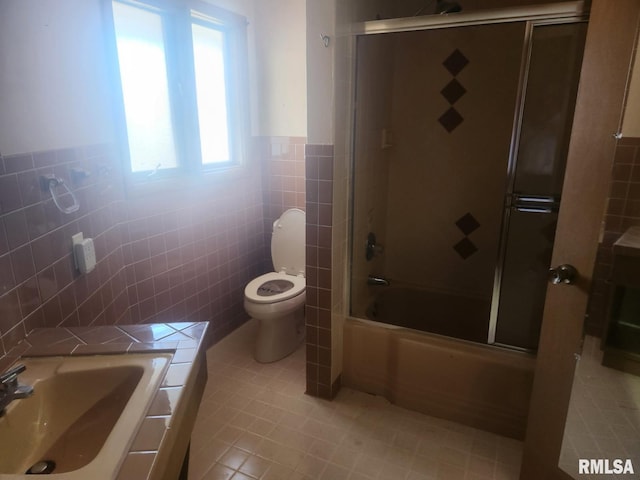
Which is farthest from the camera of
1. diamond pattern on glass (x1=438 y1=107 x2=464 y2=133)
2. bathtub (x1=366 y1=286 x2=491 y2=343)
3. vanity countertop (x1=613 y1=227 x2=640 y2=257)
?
diamond pattern on glass (x1=438 y1=107 x2=464 y2=133)

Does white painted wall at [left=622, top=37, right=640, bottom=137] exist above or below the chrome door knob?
above

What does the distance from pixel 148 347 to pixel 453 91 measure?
2431 mm

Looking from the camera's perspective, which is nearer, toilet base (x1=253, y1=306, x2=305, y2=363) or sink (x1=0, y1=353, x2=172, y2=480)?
sink (x1=0, y1=353, x2=172, y2=480)

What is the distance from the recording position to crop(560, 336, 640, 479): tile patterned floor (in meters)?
1.52

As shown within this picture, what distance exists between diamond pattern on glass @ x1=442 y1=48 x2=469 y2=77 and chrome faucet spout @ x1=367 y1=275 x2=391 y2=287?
56.1 inches

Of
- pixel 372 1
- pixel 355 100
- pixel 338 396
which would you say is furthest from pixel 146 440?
pixel 372 1

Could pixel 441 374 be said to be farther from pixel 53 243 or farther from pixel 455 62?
pixel 455 62

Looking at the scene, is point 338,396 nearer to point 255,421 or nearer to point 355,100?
point 255,421

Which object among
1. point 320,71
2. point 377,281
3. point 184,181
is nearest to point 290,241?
point 377,281

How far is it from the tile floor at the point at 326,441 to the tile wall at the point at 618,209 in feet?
2.77

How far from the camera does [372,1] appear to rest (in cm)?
218

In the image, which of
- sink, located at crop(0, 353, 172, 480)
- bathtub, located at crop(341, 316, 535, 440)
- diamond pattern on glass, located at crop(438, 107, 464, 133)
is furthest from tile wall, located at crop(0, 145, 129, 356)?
diamond pattern on glass, located at crop(438, 107, 464, 133)

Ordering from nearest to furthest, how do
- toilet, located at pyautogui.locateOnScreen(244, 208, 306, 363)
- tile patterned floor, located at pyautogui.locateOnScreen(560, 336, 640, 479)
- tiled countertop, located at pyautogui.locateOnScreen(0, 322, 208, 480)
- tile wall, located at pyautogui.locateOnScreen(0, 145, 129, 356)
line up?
1. tiled countertop, located at pyautogui.locateOnScreen(0, 322, 208, 480)
2. tile wall, located at pyautogui.locateOnScreen(0, 145, 129, 356)
3. tile patterned floor, located at pyautogui.locateOnScreen(560, 336, 640, 479)
4. toilet, located at pyautogui.locateOnScreen(244, 208, 306, 363)

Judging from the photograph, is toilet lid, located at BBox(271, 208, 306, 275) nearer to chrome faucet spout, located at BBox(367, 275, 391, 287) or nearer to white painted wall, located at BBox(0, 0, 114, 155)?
chrome faucet spout, located at BBox(367, 275, 391, 287)
